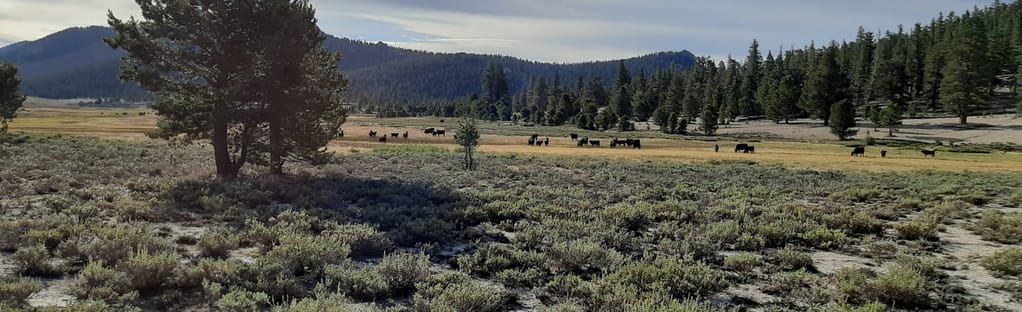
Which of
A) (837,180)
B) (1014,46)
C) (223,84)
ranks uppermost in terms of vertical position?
(1014,46)

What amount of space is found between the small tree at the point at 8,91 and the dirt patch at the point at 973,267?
63618 millimetres

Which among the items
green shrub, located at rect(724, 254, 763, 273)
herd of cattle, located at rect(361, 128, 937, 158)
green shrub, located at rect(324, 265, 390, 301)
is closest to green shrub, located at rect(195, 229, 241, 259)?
green shrub, located at rect(324, 265, 390, 301)

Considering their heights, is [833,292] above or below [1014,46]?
below

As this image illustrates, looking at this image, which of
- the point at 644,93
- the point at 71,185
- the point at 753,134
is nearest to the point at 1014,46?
the point at 753,134

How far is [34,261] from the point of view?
336 inches

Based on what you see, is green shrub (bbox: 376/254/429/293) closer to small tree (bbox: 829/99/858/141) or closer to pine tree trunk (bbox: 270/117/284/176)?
pine tree trunk (bbox: 270/117/284/176)

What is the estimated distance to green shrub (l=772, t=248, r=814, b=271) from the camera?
10396 mm

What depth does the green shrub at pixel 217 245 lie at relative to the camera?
1002 cm

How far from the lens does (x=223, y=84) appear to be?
65.6 ft

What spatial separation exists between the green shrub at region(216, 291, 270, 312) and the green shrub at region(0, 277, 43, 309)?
2.44 metres

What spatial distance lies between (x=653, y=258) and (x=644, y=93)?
134067mm

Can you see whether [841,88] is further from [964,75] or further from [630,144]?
[630,144]

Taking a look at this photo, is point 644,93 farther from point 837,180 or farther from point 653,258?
point 653,258

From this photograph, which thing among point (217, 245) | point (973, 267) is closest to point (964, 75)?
point (973, 267)
